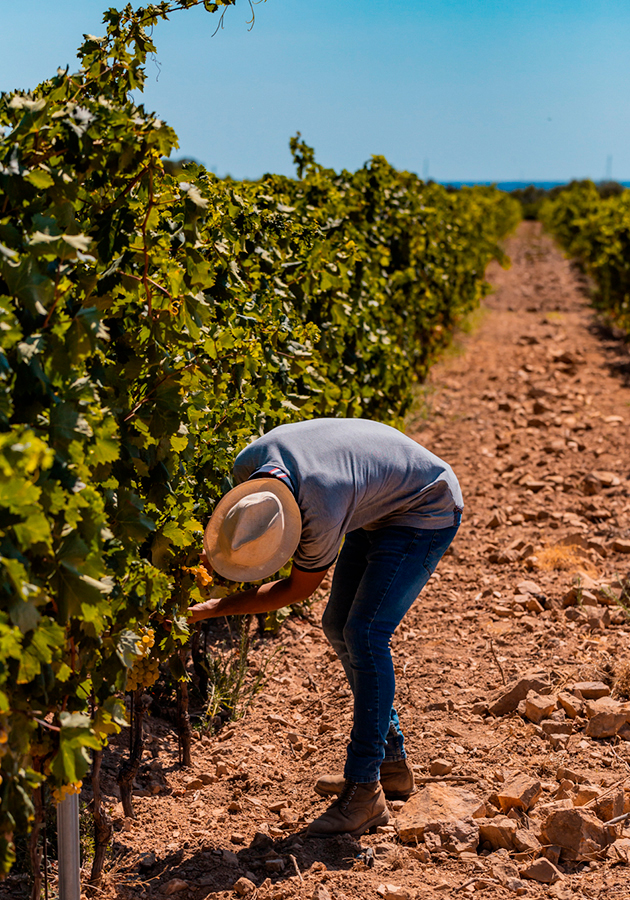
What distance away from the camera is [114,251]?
2.28m

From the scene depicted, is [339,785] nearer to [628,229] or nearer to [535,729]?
[535,729]

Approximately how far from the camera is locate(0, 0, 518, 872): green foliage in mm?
1824

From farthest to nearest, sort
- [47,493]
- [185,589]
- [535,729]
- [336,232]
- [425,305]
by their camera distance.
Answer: [425,305] → [336,232] → [535,729] → [185,589] → [47,493]

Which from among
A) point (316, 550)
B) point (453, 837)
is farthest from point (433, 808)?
point (316, 550)

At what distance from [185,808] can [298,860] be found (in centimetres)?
58

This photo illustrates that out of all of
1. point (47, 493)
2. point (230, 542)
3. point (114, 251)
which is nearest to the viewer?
point (47, 493)

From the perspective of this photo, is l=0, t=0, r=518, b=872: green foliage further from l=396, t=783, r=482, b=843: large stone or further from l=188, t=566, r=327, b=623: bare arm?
l=396, t=783, r=482, b=843: large stone

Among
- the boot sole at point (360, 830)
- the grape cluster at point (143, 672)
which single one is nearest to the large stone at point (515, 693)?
the boot sole at point (360, 830)

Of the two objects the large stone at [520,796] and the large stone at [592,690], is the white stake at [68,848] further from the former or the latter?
the large stone at [592,690]

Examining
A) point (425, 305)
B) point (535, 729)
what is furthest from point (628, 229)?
point (535, 729)

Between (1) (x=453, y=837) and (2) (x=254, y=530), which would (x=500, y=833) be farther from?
(2) (x=254, y=530)

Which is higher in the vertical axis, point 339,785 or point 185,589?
point 185,589

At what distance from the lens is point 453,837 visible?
9.82ft

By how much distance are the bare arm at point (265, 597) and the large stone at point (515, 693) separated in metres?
1.44
